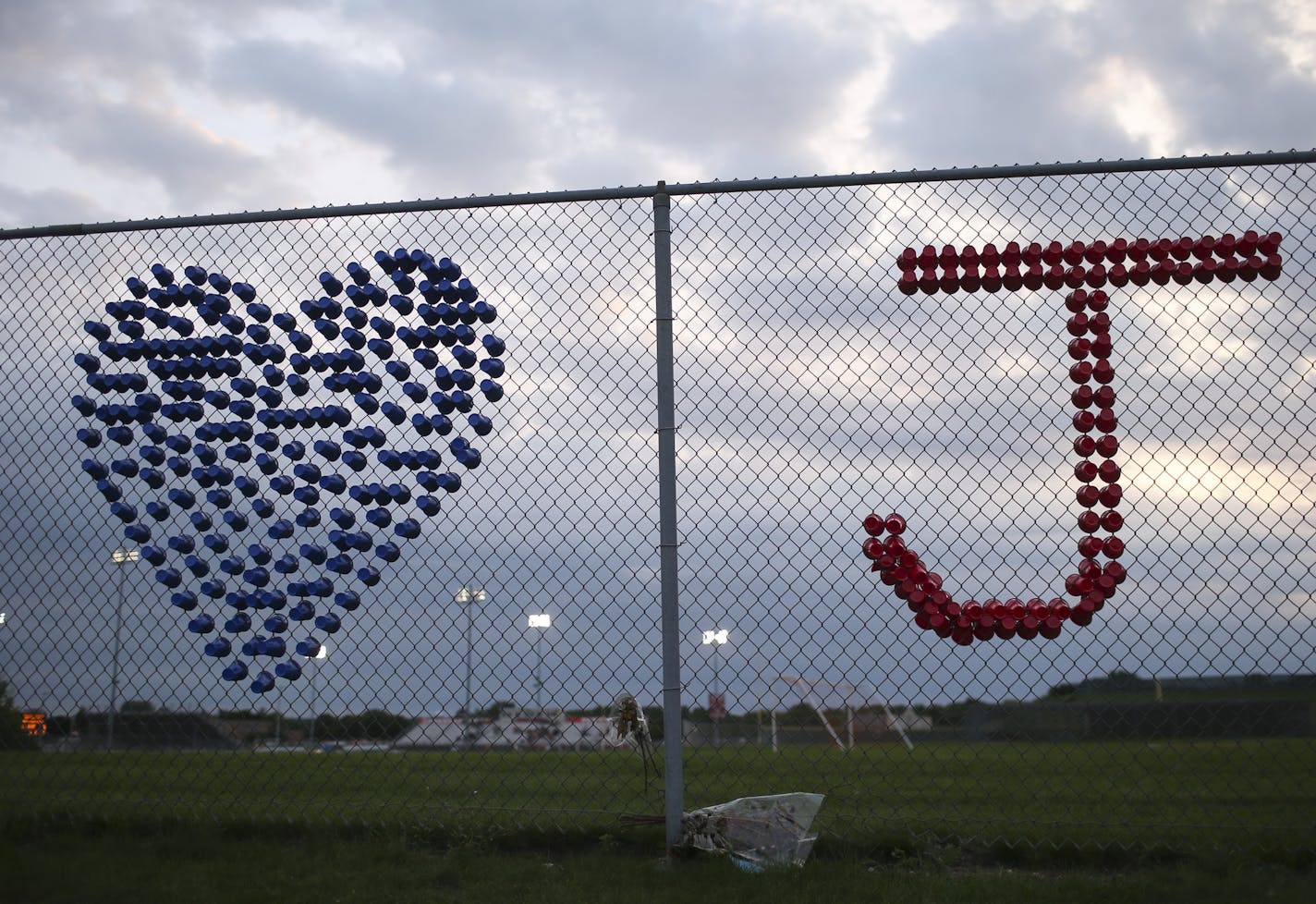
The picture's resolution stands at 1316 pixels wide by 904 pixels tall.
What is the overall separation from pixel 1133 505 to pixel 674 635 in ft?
5.87

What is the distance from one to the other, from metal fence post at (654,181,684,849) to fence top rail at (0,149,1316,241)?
0.36 meters

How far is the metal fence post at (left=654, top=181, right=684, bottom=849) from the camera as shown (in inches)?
154

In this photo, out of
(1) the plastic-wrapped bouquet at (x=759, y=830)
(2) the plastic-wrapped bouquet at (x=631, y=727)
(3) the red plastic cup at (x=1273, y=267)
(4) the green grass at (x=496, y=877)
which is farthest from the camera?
(2) the plastic-wrapped bouquet at (x=631, y=727)

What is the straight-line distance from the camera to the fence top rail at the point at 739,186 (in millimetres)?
4035

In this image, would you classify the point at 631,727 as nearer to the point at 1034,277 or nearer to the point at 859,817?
the point at 859,817

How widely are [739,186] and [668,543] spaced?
152 centimetres

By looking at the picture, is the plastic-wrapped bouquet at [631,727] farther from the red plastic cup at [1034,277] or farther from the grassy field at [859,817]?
the red plastic cup at [1034,277]

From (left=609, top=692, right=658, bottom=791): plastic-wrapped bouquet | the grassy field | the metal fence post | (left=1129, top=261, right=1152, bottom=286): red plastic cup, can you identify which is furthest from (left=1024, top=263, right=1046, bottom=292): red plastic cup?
(left=609, top=692, right=658, bottom=791): plastic-wrapped bouquet

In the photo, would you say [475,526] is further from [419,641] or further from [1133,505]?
[1133,505]

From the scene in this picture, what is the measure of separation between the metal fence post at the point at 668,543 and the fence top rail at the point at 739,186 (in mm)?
358

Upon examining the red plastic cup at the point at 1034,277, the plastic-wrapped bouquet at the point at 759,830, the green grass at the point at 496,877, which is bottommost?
the green grass at the point at 496,877

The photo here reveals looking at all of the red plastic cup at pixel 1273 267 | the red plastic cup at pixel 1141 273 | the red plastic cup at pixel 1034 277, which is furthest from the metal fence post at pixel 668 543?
the red plastic cup at pixel 1273 267

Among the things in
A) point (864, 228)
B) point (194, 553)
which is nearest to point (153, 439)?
point (194, 553)

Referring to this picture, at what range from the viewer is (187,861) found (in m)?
4.12
